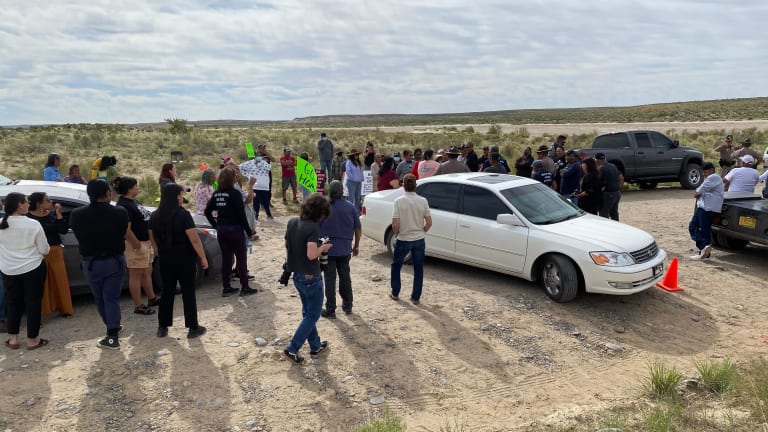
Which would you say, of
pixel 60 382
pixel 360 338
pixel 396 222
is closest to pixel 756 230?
pixel 396 222

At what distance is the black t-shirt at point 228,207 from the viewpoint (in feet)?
22.4

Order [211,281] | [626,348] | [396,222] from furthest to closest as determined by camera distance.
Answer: [211,281]
[396,222]
[626,348]

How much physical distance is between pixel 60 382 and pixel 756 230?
9.18 meters

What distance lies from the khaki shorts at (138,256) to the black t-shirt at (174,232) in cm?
87

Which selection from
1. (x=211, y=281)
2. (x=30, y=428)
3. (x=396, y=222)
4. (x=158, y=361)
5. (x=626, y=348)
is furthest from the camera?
(x=211, y=281)

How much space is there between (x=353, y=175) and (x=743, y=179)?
24.4 feet

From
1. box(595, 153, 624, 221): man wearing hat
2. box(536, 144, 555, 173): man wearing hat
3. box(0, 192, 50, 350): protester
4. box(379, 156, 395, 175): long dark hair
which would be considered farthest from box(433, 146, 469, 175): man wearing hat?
box(0, 192, 50, 350): protester

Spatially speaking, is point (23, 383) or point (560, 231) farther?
point (560, 231)

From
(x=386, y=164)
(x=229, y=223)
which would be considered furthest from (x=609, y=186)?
(x=229, y=223)

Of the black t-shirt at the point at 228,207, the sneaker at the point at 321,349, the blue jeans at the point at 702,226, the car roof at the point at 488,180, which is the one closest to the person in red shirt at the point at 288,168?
the car roof at the point at 488,180

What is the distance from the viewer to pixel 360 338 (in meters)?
5.97

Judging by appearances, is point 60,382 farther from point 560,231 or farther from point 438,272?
point 560,231

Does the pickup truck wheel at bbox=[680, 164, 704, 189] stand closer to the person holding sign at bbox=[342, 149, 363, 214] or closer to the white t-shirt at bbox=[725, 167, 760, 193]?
the white t-shirt at bbox=[725, 167, 760, 193]

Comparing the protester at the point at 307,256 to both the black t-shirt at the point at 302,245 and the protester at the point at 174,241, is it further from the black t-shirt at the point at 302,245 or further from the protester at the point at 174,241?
the protester at the point at 174,241
